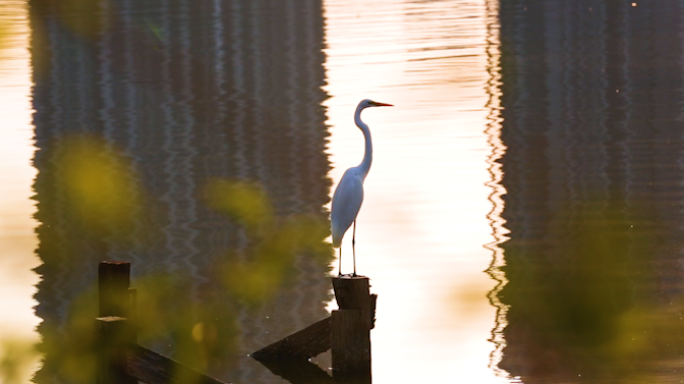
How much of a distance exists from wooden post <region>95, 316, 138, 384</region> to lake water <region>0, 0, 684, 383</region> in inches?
5.5

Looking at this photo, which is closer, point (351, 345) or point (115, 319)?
point (115, 319)

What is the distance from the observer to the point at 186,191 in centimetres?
1583

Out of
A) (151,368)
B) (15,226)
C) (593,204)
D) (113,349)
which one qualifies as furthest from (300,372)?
(15,226)

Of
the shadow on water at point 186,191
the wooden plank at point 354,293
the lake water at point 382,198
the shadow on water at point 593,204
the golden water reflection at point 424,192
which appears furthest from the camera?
the shadow on water at point 186,191

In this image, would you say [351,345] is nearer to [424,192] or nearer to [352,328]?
[352,328]

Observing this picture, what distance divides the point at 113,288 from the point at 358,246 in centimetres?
623

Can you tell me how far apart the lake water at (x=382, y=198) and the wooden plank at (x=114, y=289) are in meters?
0.24

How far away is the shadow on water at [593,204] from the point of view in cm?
242

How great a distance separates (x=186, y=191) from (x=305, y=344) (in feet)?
29.2

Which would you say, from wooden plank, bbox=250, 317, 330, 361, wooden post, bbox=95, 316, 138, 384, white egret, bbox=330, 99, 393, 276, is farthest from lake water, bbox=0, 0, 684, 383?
white egret, bbox=330, 99, 393, 276

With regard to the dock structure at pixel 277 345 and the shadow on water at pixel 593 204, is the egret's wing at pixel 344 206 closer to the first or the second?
the dock structure at pixel 277 345

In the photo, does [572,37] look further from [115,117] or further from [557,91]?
[115,117]

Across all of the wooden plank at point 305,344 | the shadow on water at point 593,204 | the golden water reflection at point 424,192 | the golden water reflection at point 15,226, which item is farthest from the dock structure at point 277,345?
the shadow on water at point 593,204

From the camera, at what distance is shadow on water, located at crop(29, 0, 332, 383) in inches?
322
